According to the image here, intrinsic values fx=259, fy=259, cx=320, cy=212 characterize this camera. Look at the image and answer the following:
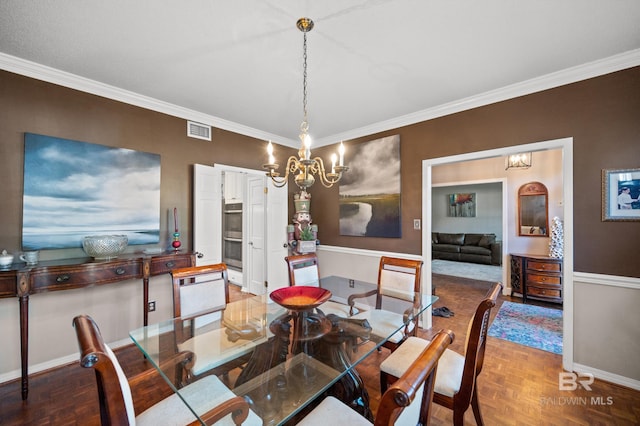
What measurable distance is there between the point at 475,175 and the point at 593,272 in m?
3.52

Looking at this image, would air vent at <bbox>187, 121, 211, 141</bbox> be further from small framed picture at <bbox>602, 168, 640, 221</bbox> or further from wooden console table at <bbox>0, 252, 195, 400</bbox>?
small framed picture at <bbox>602, 168, 640, 221</bbox>

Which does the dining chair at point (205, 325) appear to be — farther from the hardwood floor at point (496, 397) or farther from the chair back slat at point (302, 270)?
the hardwood floor at point (496, 397)

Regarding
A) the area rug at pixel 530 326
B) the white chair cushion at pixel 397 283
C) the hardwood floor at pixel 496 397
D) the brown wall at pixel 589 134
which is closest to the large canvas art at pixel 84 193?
the hardwood floor at pixel 496 397

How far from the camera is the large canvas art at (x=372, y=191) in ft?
12.0

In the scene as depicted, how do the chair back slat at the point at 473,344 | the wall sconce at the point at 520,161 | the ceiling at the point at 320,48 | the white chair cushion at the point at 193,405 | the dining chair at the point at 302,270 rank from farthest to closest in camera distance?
the wall sconce at the point at 520,161, the dining chair at the point at 302,270, the ceiling at the point at 320,48, the chair back slat at the point at 473,344, the white chair cushion at the point at 193,405

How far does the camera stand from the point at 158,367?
1.32 metres

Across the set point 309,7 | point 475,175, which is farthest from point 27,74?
point 475,175

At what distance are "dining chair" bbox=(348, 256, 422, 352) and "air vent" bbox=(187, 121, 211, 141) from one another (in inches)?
110

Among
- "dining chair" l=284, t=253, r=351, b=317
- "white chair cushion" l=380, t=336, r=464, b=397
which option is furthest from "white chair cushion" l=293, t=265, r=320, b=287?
"white chair cushion" l=380, t=336, r=464, b=397

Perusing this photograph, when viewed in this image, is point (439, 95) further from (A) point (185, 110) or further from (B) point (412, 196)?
(A) point (185, 110)

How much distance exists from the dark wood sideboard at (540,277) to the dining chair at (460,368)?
11.2ft

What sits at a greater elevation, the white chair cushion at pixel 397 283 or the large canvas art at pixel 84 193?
the large canvas art at pixel 84 193

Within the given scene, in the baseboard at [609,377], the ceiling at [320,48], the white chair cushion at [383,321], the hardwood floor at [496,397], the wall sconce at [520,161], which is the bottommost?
the hardwood floor at [496,397]

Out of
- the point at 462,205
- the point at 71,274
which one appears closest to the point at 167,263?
the point at 71,274
